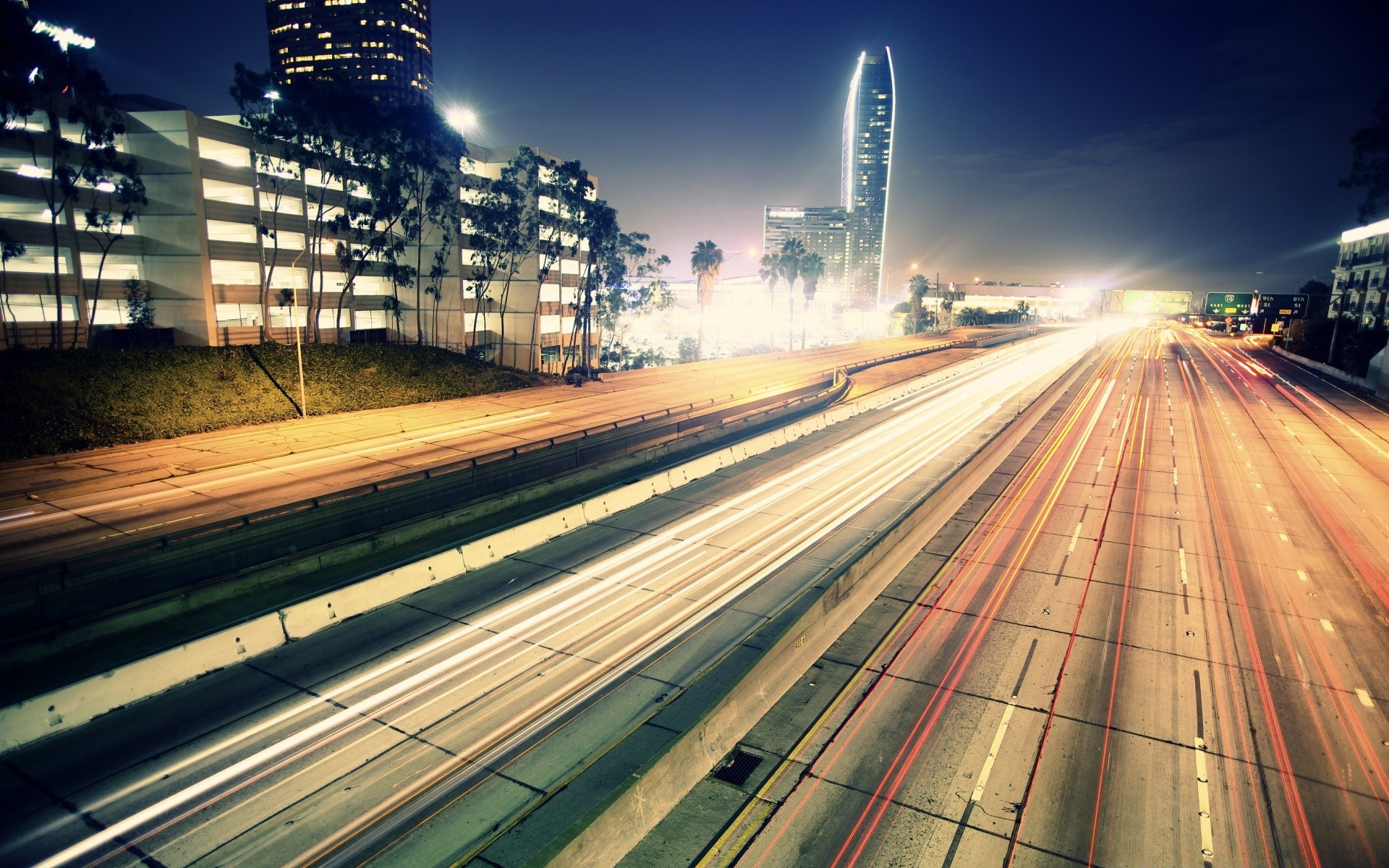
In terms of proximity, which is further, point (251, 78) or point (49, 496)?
point (251, 78)

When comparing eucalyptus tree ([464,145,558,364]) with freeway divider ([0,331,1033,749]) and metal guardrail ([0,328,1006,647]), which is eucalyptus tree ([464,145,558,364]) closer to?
metal guardrail ([0,328,1006,647])

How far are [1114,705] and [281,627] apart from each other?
1735 centimetres

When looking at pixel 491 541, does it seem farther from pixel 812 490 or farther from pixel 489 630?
pixel 812 490

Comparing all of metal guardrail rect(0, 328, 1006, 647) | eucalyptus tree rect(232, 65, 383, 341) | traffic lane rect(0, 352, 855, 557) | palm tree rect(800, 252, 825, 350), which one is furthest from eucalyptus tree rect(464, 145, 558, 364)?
palm tree rect(800, 252, 825, 350)

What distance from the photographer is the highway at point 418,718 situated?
9.10 meters

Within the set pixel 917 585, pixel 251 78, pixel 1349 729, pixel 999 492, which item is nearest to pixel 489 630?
pixel 917 585

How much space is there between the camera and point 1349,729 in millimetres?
11875

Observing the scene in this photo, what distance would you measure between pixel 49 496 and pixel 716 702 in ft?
96.9

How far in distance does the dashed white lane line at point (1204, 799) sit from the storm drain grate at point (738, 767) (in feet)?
21.0

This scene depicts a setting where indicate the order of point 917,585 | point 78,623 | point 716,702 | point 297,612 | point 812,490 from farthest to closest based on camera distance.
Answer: point 812,490 → point 917,585 → point 297,612 → point 78,623 → point 716,702

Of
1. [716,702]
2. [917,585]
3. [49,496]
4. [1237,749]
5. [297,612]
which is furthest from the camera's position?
[49,496]

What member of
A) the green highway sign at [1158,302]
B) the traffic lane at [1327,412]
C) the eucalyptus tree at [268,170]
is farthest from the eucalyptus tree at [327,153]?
the green highway sign at [1158,302]

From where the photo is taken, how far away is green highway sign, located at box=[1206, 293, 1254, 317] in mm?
132837

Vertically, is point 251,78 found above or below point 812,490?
above
